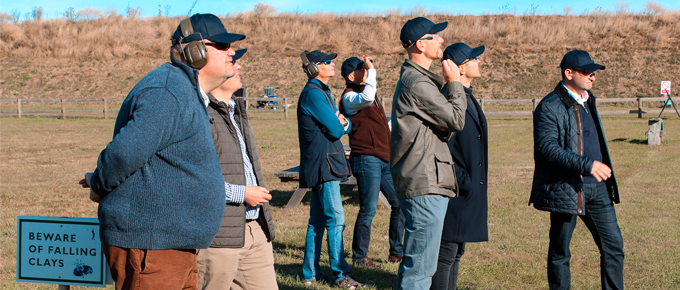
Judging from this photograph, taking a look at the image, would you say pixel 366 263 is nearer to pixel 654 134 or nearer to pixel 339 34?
pixel 654 134

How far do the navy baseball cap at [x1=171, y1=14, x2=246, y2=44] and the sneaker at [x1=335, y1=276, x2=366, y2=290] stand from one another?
2.78 metres

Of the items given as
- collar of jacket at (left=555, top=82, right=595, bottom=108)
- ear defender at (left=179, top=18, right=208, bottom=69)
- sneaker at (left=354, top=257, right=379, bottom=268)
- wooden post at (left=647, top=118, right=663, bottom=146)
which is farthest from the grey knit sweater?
wooden post at (left=647, top=118, right=663, bottom=146)

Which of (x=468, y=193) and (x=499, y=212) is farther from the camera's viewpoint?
(x=499, y=212)

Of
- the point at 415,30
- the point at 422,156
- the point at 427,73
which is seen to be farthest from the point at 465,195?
the point at 415,30

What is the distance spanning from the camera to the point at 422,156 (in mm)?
3221

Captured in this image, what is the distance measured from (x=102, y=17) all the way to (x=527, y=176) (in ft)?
163

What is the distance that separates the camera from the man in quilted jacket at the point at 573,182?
13.2 feet

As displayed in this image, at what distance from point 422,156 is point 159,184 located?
1575mm

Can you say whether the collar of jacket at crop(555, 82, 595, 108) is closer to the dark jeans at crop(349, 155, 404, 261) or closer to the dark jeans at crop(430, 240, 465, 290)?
the dark jeans at crop(430, 240, 465, 290)

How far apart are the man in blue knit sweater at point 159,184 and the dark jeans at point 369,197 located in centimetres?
287

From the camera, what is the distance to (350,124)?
5043mm

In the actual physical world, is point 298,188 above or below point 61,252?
below

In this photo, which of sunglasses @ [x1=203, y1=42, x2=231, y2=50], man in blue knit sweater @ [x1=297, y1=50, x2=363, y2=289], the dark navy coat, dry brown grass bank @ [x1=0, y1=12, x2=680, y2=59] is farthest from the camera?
dry brown grass bank @ [x1=0, y1=12, x2=680, y2=59]

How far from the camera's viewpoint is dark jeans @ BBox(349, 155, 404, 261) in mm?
5156
